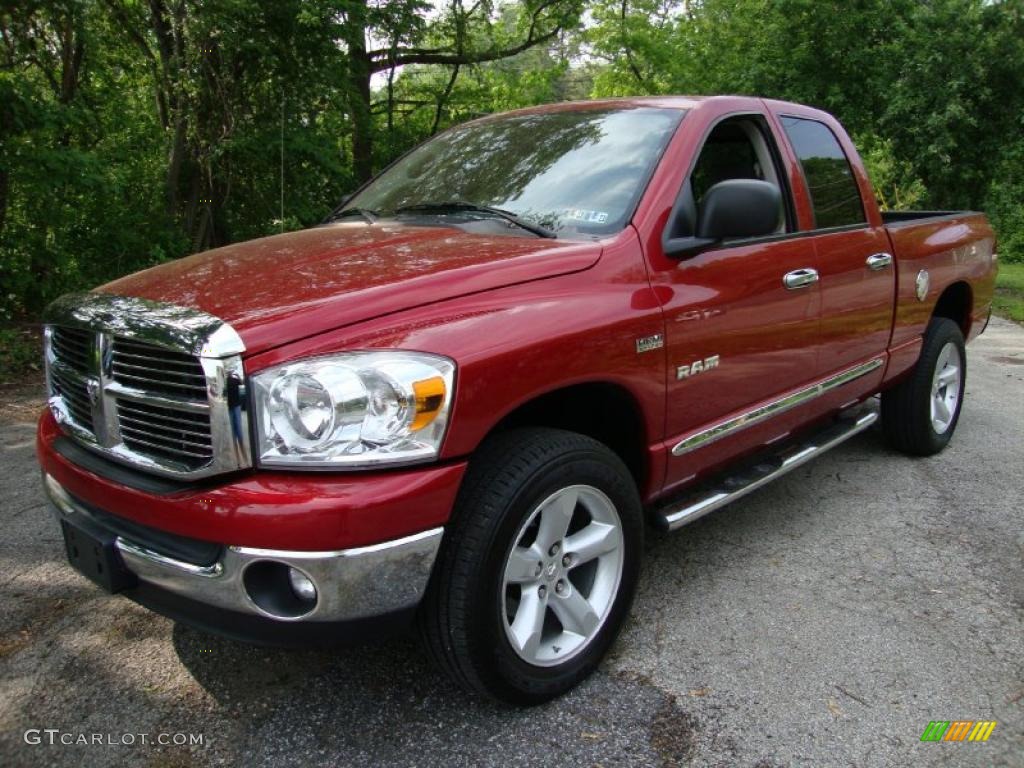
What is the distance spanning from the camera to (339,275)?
2.38 metres

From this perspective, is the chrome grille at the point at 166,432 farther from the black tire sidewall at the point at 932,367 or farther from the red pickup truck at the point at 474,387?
the black tire sidewall at the point at 932,367

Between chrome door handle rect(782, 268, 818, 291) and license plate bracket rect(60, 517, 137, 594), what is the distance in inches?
99.0

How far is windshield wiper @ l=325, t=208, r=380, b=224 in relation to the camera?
3.40 meters

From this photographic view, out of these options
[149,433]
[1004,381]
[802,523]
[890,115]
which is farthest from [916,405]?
[890,115]

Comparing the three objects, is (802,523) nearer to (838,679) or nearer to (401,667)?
(838,679)

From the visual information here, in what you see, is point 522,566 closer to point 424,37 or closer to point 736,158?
point 736,158

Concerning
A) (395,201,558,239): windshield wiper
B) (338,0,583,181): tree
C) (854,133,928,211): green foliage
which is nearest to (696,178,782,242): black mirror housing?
(395,201,558,239): windshield wiper

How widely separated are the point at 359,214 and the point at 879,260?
8.02 ft

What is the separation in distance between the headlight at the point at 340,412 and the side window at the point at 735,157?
1.62 meters

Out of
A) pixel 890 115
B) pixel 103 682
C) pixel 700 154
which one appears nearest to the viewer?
pixel 103 682

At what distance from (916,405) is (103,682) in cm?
413

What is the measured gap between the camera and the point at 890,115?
13.6m

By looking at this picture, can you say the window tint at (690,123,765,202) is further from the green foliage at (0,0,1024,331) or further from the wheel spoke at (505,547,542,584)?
the green foliage at (0,0,1024,331)

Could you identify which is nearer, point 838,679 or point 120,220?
point 838,679
